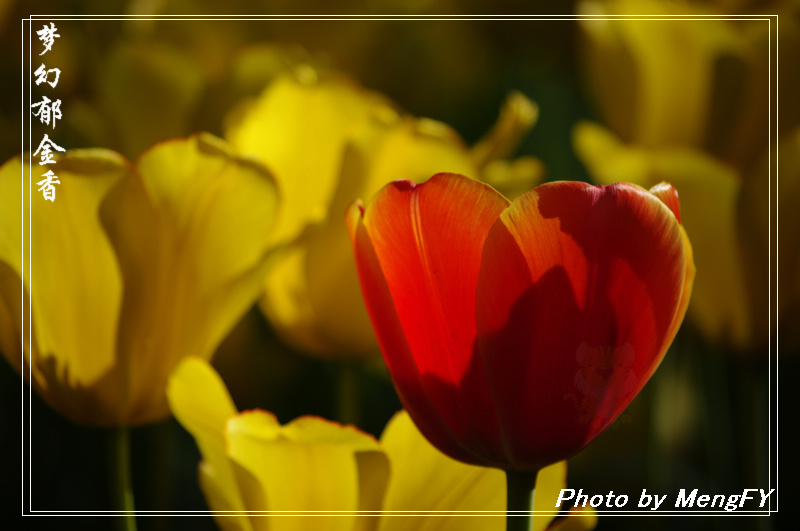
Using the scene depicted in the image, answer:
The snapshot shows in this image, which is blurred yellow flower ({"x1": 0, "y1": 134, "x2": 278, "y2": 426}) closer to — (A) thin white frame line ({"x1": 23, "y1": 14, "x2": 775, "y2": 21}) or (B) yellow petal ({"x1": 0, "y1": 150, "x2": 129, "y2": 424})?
(B) yellow petal ({"x1": 0, "y1": 150, "x2": 129, "y2": 424})

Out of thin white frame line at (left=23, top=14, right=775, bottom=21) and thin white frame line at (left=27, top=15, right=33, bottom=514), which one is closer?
thin white frame line at (left=27, top=15, right=33, bottom=514)

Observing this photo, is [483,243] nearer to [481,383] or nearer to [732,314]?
[481,383]

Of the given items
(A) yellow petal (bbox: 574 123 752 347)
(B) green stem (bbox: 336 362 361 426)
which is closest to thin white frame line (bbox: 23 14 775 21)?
(A) yellow petal (bbox: 574 123 752 347)

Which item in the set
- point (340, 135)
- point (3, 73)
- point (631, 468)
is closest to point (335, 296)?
point (340, 135)

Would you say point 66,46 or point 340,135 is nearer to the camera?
point 340,135

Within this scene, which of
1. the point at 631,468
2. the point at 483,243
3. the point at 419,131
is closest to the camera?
the point at 483,243

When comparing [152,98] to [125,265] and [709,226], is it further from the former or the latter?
[709,226]

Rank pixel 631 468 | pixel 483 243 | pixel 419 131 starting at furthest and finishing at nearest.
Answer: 1. pixel 631 468
2. pixel 419 131
3. pixel 483 243
